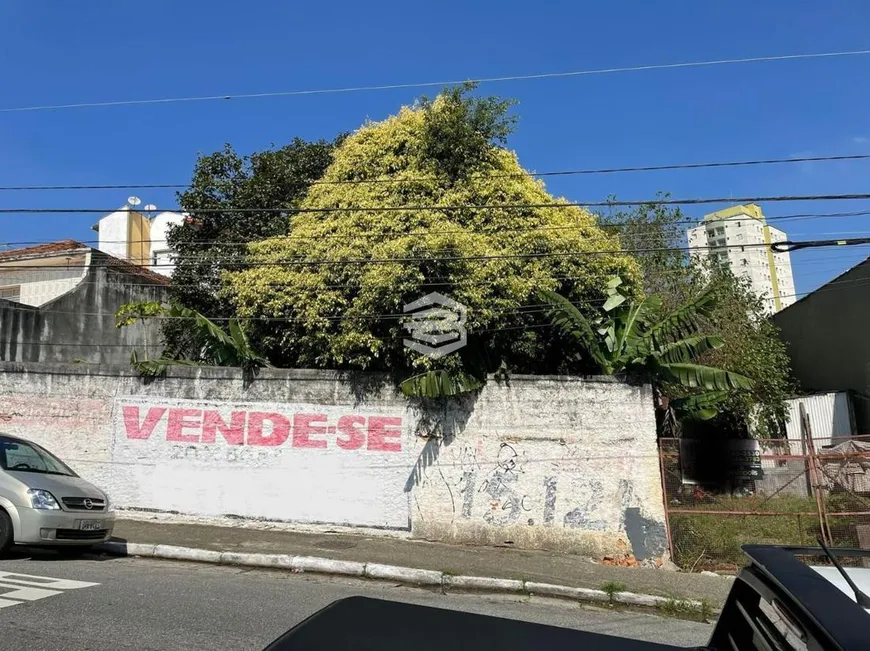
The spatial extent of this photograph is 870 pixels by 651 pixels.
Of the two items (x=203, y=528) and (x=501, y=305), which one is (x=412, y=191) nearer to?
(x=501, y=305)

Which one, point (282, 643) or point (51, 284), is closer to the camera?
point (282, 643)

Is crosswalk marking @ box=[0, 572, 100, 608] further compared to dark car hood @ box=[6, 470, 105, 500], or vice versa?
dark car hood @ box=[6, 470, 105, 500]

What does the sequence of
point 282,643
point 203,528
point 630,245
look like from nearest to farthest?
1. point 282,643
2. point 203,528
3. point 630,245

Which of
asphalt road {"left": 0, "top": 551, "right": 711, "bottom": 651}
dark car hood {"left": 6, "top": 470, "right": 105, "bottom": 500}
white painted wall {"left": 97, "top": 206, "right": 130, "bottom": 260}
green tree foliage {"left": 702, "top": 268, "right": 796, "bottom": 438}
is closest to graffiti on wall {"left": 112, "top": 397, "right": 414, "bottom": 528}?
asphalt road {"left": 0, "top": 551, "right": 711, "bottom": 651}

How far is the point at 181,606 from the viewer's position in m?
6.03

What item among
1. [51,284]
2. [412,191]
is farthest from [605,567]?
[51,284]

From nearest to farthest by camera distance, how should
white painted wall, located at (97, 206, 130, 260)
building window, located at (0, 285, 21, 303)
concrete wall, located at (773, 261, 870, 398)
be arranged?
building window, located at (0, 285, 21, 303), concrete wall, located at (773, 261, 870, 398), white painted wall, located at (97, 206, 130, 260)

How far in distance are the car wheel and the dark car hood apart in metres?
0.44

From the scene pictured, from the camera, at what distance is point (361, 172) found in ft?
43.9

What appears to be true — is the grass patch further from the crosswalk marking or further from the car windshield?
the car windshield

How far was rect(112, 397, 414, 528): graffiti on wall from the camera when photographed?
1108cm

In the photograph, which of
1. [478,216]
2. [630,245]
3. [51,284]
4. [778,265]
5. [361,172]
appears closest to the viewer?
[478,216]

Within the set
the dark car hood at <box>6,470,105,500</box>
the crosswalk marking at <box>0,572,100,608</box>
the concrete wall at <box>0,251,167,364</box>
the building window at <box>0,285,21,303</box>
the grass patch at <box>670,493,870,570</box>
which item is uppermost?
the building window at <box>0,285,21,303</box>

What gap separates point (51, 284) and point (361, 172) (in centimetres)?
1333
